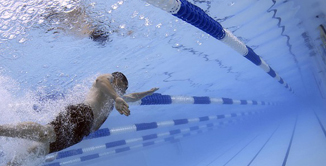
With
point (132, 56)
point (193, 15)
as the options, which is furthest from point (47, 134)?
point (132, 56)

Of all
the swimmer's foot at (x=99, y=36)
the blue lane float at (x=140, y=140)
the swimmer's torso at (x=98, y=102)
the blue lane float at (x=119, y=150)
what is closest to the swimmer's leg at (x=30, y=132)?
the swimmer's torso at (x=98, y=102)

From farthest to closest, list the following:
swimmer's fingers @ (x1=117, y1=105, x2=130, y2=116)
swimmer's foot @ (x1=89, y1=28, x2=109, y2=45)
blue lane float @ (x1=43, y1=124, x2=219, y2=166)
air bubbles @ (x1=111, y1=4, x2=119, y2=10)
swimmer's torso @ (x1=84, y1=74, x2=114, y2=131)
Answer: blue lane float @ (x1=43, y1=124, x2=219, y2=166)
swimmer's foot @ (x1=89, y1=28, x2=109, y2=45)
air bubbles @ (x1=111, y1=4, x2=119, y2=10)
swimmer's torso @ (x1=84, y1=74, x2=114, y2=131)
swimmer's fingers @ (x1=117, y1=105, x2=130, y2=116)

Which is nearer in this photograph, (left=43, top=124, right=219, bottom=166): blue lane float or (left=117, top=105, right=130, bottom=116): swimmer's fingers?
(left=117, top=105, right=130, bottom=116): swimmer's fingers

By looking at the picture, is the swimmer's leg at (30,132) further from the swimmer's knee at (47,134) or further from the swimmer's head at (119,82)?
the swimmer's head at (119,82)

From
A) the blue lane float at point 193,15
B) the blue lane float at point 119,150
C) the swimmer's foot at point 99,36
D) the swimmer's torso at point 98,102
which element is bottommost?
the blue lane float at point 119,150

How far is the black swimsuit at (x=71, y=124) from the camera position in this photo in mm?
2924

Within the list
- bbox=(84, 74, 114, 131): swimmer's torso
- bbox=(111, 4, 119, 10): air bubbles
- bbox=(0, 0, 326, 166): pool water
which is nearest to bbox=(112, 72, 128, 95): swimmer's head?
bbox=(84, 74, 114, 131): swimmer's torso

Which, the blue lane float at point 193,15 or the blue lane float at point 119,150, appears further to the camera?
the blue lane float at point 119,150

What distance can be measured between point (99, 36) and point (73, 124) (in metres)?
3.55

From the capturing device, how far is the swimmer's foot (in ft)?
19.6

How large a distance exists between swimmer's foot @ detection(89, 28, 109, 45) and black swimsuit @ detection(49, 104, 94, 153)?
10.6 feet

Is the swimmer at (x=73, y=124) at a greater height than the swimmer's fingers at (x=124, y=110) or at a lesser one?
lesser

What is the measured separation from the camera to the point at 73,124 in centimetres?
297

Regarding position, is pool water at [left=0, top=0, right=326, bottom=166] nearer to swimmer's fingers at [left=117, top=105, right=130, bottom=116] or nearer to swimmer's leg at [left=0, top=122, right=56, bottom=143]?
swimmer's leg at [left=0, top=122, right=56, bottom=143]
